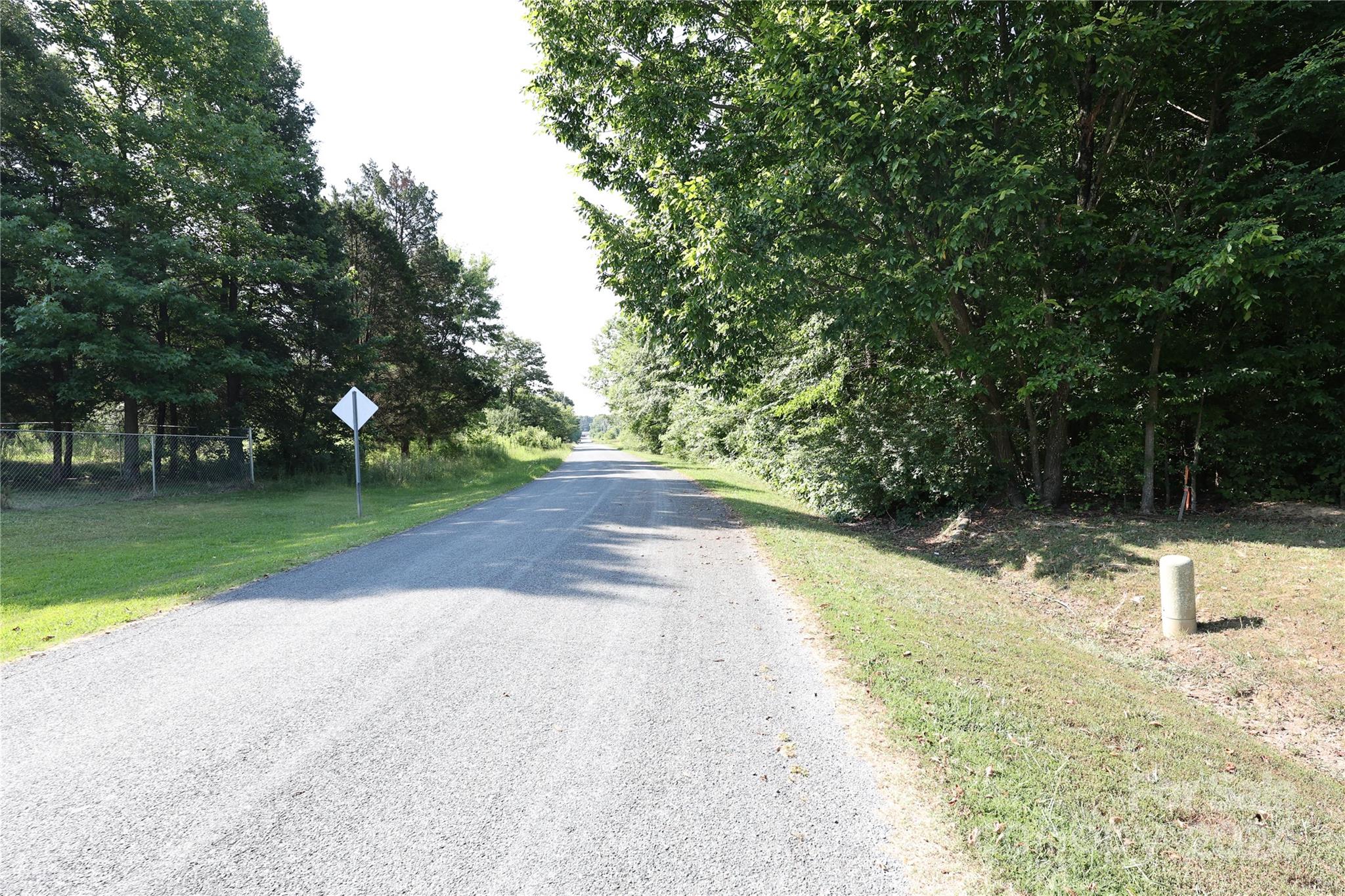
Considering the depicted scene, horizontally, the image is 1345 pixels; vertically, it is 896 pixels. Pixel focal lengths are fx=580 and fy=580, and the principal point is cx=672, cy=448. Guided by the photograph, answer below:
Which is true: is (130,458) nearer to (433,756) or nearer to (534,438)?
(433,756)

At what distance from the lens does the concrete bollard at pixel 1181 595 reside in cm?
581

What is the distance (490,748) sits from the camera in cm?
306

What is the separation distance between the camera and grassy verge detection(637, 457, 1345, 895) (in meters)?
2.38

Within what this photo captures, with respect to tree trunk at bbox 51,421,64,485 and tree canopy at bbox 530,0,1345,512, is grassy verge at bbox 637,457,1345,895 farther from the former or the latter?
tree trunk at bbox 51,421,64,485

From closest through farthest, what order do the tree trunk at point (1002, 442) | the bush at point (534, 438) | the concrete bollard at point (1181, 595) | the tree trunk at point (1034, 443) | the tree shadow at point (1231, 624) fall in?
1. the tree shadow at point (1231, 624)
2. the concrete bollard at point (1181, 595)
3. the tree trunk at point (1034, 443)
4. the tree trunk at point (1002, 442)
5. the bush at point (534, 438)

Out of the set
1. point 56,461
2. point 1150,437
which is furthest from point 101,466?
point 1150,437

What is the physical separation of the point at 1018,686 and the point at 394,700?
4.20m

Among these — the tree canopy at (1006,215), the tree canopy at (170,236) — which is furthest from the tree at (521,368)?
the tree canopy at (1006,215)

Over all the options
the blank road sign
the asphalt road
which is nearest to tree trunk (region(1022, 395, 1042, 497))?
the asphalt road

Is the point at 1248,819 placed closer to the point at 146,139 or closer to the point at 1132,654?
the point at 1132,654

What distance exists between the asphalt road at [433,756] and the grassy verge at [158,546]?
0.79 meters

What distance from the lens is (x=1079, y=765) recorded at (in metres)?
3.06

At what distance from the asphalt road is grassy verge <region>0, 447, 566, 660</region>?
31.3 inches

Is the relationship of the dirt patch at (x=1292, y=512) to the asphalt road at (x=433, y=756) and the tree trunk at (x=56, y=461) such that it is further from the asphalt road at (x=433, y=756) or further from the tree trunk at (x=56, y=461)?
the tree trunk at (x=56, y=461)
